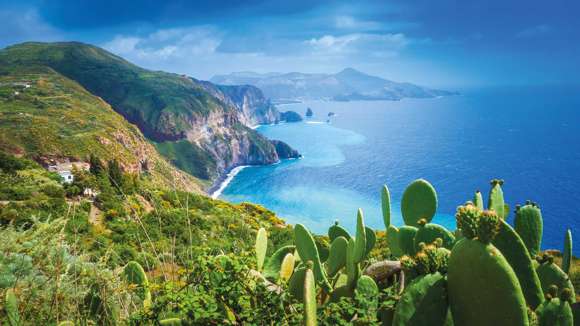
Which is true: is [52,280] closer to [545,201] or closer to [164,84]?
[545,201]

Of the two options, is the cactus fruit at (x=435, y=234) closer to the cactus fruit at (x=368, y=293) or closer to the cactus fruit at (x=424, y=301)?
the cactus fruit at (x=368, y=293)

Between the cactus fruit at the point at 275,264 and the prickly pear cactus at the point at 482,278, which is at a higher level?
the prickly pear cactus at the point at 482,278

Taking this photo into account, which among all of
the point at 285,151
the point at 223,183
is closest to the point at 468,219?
the point at 223,183

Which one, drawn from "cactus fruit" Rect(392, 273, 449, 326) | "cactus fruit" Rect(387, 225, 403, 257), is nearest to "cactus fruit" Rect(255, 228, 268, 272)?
"cactus fruit" Rect(387, 225, 403, 257)

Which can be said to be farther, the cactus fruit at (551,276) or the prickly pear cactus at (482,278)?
the cactus fruit at (551,276)

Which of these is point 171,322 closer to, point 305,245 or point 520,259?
point 305,245

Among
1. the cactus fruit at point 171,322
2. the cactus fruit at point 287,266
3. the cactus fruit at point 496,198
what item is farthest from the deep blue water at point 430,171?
the cactus fruit at point 171,322

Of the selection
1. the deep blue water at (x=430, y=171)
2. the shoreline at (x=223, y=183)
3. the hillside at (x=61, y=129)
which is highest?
the hillside at (x=61, y=129)

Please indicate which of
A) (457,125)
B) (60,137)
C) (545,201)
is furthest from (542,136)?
(60,137)
